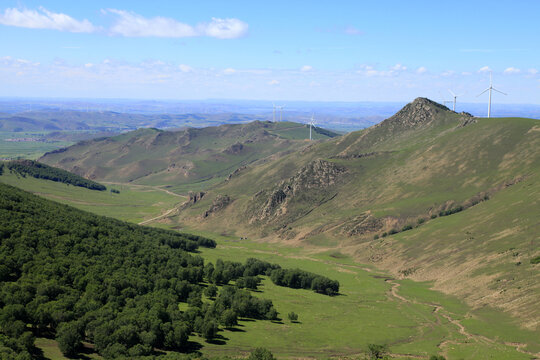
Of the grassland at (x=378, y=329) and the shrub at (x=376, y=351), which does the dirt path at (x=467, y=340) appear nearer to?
the grassland at (x=378, y=329)

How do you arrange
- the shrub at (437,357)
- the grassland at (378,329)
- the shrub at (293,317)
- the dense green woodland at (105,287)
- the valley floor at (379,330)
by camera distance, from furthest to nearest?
the shrub at (293,317)
the grassland at (378,329)
the valley floor at (379,330)
the shrub at (437,357)
the dense green woodland at (105,287)

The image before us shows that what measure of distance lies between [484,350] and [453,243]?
277 feet

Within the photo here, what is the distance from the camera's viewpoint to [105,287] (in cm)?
12912

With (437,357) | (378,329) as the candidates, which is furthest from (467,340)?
(378,329)

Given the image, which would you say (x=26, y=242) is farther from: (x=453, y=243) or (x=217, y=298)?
(x=453, y=243)

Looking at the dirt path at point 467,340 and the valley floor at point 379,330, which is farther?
the valley floor at point 379,330

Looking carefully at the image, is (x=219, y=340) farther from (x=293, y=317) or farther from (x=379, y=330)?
(x=379, y=330)

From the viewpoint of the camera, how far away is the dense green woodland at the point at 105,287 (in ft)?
327

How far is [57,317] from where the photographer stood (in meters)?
101

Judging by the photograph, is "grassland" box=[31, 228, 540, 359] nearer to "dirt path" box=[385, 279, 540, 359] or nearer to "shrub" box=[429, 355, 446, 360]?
"dirt path" box=[385, 279, 540, 359]

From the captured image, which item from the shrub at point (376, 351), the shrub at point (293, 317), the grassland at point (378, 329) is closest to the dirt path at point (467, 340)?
the grassland at point (378, 329)

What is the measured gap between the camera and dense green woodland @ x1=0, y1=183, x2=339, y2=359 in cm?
9975

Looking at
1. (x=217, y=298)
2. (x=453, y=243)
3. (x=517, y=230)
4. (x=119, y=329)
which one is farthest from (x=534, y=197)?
(x=119, y=329)

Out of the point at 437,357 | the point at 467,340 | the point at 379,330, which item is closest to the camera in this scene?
the point at 437,357
